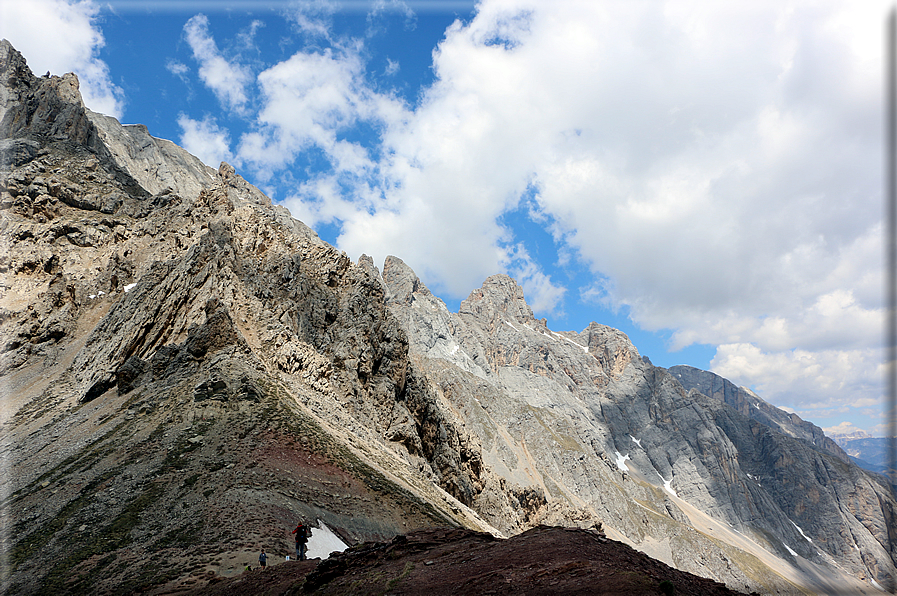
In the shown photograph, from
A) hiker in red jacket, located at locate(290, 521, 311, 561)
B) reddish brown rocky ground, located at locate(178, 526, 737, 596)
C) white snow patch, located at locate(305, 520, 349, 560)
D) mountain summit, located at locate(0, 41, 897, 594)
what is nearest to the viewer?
reddish brown rocky ground, located at locate(178, 526, 737, 596)

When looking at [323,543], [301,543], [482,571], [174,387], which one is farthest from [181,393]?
[482,571]

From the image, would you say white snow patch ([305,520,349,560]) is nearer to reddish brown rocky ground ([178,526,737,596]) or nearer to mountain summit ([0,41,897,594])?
mountain summit ([0,41,897,594])

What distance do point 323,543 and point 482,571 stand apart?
1301cm

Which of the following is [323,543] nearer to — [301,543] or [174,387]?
[301,543]

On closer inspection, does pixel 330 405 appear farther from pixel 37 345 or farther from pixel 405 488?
pixel 37 345

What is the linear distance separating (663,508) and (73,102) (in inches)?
7784

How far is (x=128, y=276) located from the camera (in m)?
60.8

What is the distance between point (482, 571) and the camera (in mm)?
12641

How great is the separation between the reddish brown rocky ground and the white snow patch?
4.15 m

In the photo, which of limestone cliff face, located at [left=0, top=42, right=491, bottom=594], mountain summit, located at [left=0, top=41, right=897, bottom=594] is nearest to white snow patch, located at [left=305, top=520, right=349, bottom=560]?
mountain summit, located at [left=0, top=41, right=897, bottom=594]

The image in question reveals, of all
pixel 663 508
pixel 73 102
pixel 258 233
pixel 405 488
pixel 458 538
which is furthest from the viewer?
pixel 663 508

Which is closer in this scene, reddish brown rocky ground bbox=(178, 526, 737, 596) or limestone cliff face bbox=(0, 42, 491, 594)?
reddish brown rocky ground bbox=(178, 526, 737, 596)

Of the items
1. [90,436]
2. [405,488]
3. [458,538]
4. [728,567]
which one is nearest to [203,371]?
[90,436]

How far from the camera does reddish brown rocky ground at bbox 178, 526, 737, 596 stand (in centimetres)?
1058
